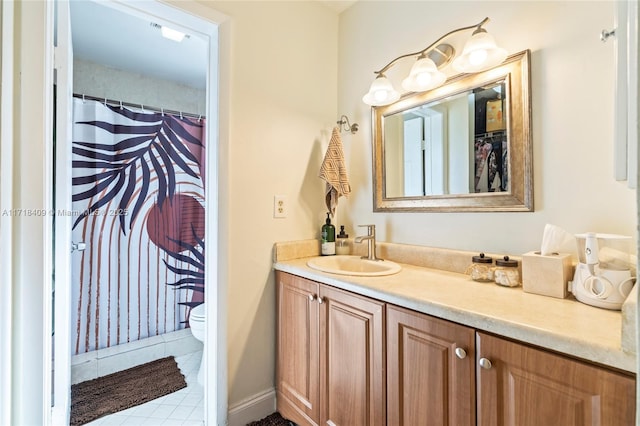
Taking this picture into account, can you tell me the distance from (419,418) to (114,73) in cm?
298

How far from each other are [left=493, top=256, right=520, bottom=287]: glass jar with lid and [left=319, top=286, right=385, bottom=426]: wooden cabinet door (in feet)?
1.49

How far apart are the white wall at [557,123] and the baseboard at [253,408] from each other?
46.6 inches

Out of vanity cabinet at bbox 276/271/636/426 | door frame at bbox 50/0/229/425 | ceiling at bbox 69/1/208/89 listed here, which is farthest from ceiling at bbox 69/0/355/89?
vanity cabinet at bbox 276/271/636/426

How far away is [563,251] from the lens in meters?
1.02

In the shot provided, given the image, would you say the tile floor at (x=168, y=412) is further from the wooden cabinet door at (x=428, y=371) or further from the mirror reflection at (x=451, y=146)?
the mirror reflection at (x=451, y=146)

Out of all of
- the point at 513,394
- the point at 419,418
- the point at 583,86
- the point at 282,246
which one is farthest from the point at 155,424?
the point at 583,86

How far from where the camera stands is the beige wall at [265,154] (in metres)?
1.50

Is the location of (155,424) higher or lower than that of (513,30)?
lower

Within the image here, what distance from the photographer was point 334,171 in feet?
5.66

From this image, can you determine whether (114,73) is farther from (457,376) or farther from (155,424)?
(457,376)

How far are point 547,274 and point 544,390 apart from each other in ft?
1.33

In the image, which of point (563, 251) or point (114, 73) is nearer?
point (563, 251)

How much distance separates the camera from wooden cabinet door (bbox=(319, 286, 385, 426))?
1060mm

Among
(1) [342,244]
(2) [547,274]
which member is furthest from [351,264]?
(2) [547,274]
